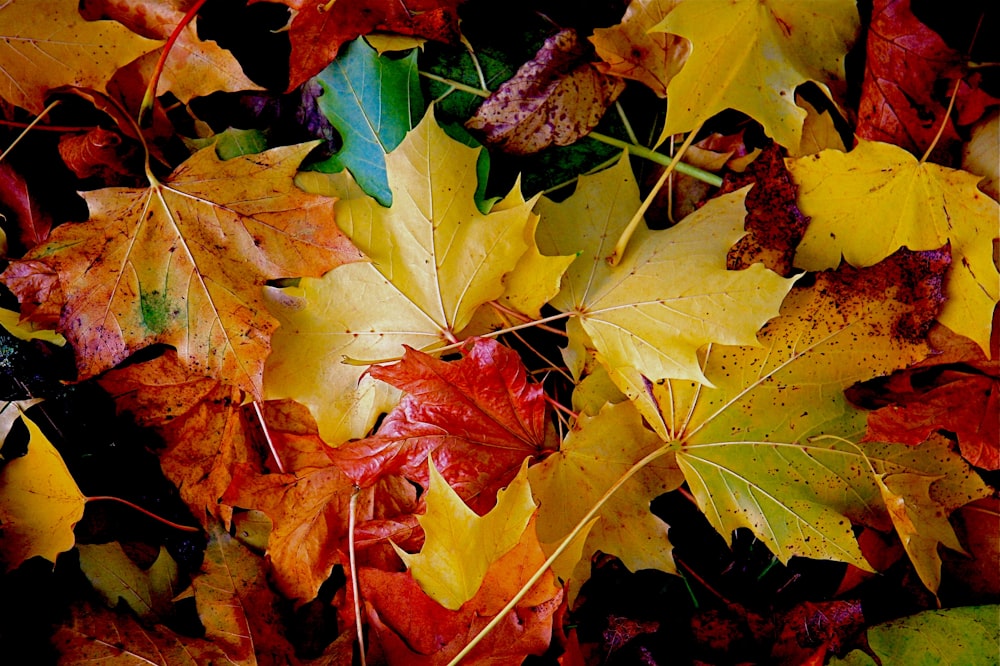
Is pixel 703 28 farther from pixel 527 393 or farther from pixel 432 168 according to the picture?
pixel 527 393

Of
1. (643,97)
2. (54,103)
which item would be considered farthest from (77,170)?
(643,97)

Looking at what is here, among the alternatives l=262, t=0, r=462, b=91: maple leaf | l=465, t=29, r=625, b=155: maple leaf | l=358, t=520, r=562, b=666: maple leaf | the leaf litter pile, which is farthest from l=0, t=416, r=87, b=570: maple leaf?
l=465, t=29, r=625, b=155: maple leaf

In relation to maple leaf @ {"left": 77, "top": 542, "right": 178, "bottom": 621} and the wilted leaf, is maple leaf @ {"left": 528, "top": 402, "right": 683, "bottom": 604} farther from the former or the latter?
maple leaf @ {"left": 77, "top": 542, "right": 178, "bottom": 621}

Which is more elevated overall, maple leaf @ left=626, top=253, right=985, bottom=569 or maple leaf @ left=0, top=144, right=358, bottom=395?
maple leaf @ left=0, top=144, right=358, bottom=395

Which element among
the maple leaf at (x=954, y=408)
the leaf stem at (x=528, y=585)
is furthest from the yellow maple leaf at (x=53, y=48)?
the maple leaf at (x=954, y=408)

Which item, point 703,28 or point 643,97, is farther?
point 643,97

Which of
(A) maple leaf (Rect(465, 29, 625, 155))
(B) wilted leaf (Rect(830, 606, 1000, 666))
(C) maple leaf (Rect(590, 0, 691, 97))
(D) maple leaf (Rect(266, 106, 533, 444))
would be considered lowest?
(B) wilted leaf (Rect(830, 606, 1000, 666))
